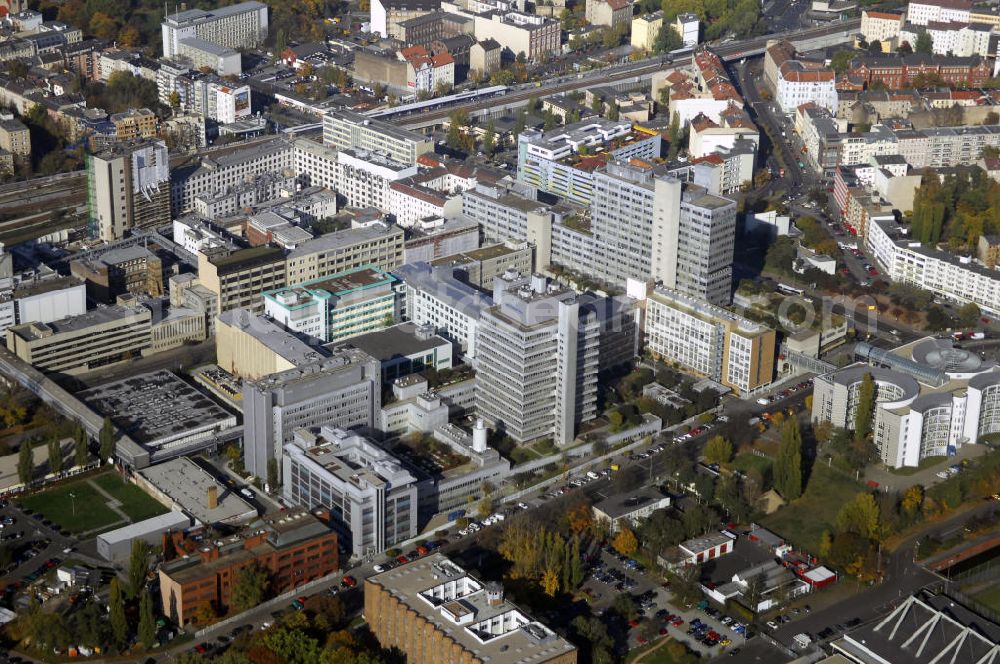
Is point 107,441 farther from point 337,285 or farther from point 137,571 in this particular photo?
point 337,285

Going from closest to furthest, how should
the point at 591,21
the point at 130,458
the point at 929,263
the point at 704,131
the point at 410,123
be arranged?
the point at 130,458 → the point at 929,263 → the point at 704,131 → the point at 410,123 → the point at 591,21

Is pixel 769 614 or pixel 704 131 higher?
pixel 704 131

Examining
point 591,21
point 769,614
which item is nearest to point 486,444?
point 769,614

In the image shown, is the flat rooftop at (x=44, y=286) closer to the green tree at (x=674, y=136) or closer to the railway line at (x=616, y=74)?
the railway line at (x=616, y=74)

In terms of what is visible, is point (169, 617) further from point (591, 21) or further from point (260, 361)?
point (591, 21)

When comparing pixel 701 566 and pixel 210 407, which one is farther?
pixel 210 407

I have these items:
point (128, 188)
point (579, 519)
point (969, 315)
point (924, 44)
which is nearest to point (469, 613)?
point (579, 519)

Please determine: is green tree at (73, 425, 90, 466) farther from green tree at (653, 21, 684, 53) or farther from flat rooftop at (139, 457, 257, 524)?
green tree at (653, 21, 684, 53)

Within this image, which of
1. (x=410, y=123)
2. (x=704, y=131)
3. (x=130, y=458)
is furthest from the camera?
(x=410, y=123)

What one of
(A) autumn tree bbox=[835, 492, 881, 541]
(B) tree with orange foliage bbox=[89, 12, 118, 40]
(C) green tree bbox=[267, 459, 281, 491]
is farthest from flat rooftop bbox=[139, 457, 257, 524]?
(B) tree with orange foliage bbox=[89, 12, 118, 40]
